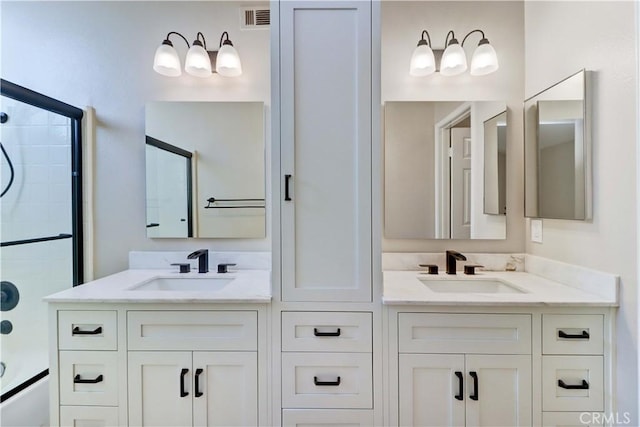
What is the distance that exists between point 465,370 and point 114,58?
2.54 meters

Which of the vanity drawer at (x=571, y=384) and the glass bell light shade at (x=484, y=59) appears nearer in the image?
the vanity drawer at (x=571, y=384)

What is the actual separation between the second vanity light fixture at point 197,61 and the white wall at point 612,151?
5.74 feet

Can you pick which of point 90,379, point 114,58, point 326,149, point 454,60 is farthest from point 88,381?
point 454,60

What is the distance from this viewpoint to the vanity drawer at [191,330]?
1.36m

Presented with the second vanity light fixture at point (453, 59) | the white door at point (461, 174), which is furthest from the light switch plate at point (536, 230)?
the second vanity light fixture at point (453, 59)

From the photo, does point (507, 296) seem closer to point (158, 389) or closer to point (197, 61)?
point (158, 389)

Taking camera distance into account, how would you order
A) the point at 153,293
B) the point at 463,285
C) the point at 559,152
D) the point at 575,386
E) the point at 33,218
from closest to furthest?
the point at 575,386 < the point at 153,293 < the point at 559,152 < the point at 463,285 < the point at 33,218

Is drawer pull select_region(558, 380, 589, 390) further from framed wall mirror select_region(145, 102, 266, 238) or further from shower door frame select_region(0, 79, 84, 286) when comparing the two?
shower door frame select_region(0, 79, 84, 286)

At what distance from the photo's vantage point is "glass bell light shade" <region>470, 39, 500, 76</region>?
180cm

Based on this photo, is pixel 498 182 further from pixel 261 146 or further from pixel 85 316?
pixel 85 316

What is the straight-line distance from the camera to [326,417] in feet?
4.40

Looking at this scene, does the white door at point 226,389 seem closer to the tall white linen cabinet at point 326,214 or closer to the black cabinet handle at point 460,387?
the tall white linen cabinet at point 326,214

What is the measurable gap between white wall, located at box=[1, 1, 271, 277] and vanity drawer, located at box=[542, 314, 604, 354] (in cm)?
153

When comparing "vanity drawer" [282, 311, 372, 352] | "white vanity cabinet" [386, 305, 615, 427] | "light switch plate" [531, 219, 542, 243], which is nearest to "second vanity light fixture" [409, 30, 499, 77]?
"light switch plate" [531, 219, 542, 243]
